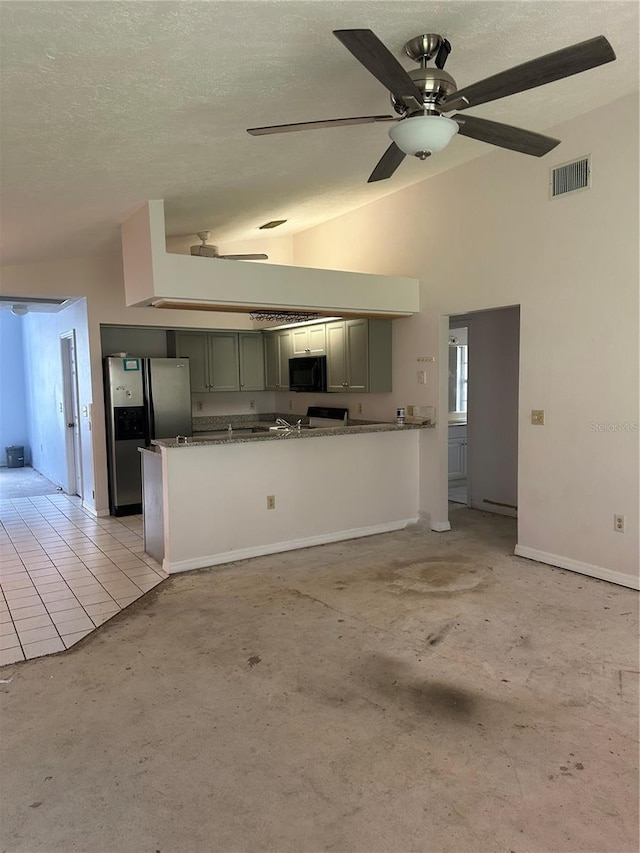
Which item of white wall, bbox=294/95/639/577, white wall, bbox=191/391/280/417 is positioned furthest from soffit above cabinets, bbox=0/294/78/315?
white wall, bbox=294/95/639/577

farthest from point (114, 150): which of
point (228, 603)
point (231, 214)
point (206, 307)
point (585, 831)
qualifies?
point (585, 831)

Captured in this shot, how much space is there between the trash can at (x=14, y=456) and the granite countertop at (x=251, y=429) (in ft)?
14.3

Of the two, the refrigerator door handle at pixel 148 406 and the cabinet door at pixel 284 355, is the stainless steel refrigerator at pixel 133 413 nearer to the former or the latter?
the refrigerator door handle at pixel 148 406

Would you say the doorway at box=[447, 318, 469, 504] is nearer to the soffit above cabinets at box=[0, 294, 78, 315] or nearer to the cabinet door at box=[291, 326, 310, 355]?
the cabinet door at box=[291, 326, 310, 355]

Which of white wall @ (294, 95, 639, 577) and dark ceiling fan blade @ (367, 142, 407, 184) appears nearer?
dark ceiling fan blade @ (367, 142, 407, 184)

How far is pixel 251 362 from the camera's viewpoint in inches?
292

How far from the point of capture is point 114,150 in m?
3.12

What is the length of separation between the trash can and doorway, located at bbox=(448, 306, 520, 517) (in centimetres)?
765

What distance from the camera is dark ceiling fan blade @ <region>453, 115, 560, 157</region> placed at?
101 inches

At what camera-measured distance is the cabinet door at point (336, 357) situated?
5.93 m

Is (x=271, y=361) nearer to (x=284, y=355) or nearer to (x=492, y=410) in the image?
(x=284, y=355)

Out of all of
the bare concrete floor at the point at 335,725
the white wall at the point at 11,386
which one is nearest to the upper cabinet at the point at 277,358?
the bare concrete floor at the point at 335,725

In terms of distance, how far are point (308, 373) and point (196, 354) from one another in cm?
151

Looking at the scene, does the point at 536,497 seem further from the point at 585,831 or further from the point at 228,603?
the point at 585,831
